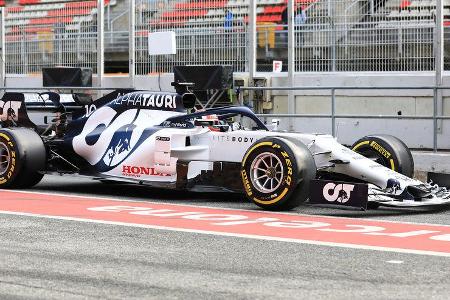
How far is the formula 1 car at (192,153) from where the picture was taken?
10906 mm

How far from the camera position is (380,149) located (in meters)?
12.4

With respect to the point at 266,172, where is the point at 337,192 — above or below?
below

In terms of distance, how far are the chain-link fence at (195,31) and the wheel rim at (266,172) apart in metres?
7.20

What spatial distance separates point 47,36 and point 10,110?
21.3 feet

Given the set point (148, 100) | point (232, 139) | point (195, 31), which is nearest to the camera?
point (232, 139)

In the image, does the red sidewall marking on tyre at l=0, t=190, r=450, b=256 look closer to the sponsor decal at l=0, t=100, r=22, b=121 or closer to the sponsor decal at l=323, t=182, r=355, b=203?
the sponsor decal at l=323, t=182, r=355, b=203

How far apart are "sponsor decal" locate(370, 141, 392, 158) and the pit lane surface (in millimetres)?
3804

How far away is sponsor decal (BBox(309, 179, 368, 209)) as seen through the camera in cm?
1061

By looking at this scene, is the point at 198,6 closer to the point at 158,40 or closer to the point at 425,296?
the point at 158,40

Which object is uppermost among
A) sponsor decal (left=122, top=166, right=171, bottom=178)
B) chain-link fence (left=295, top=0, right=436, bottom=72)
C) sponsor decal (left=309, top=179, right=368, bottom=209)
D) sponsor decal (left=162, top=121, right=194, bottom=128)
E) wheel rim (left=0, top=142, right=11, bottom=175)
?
chain-link fence (left=295, top=0, right=436, bottom=72)

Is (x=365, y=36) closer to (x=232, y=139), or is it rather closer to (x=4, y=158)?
(x=232, y=139)

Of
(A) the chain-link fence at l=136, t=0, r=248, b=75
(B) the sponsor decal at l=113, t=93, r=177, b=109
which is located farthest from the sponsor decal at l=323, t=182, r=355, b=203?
(A) the chain-link fence at l=136, t=0, r=248, b=75

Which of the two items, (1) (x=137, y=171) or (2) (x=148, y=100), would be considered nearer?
(1) (x=137, y=171)

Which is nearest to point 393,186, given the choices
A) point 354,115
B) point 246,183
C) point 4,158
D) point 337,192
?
point 337,192
